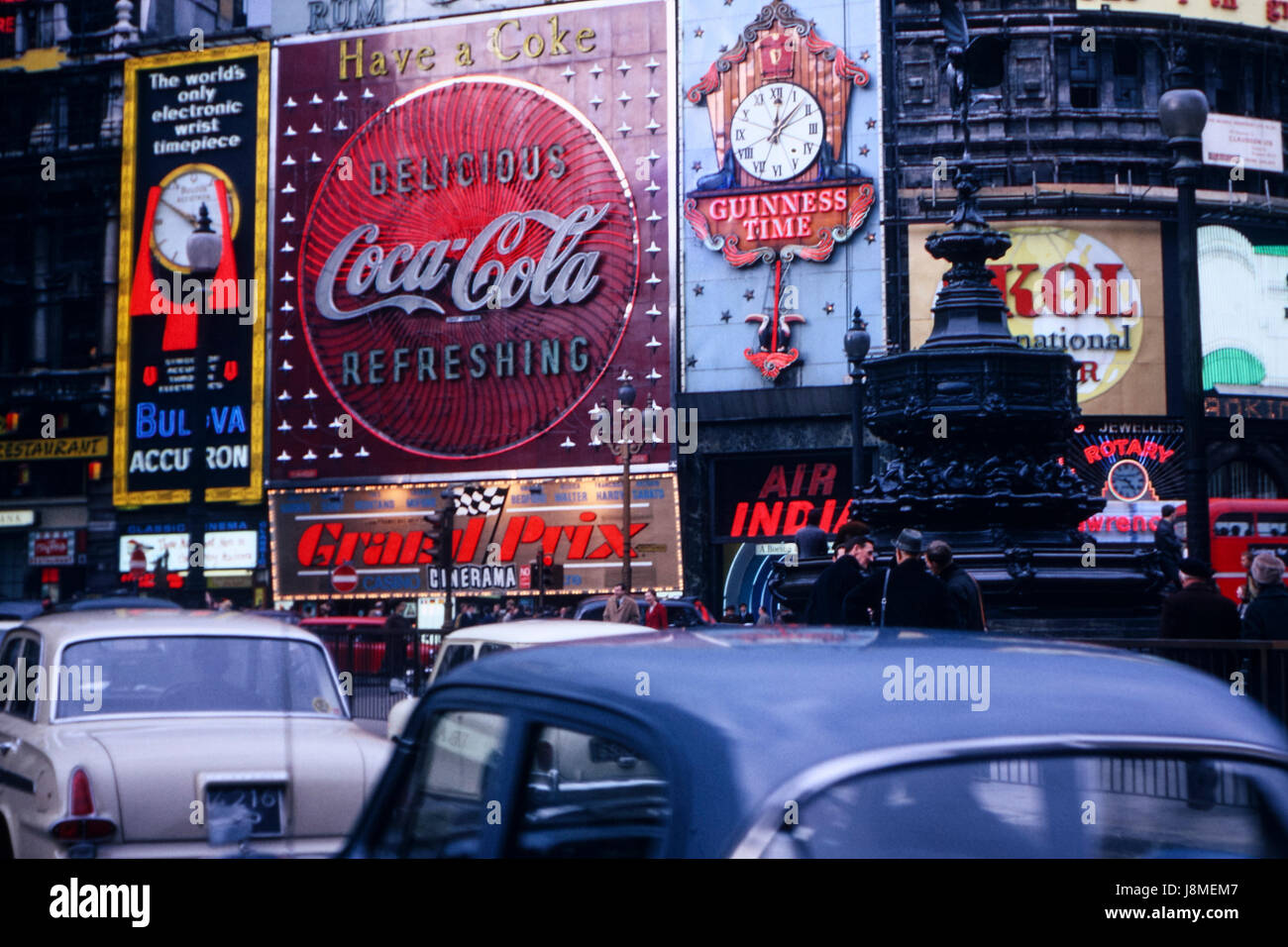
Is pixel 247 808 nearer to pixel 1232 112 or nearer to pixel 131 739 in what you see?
pixel 131 739

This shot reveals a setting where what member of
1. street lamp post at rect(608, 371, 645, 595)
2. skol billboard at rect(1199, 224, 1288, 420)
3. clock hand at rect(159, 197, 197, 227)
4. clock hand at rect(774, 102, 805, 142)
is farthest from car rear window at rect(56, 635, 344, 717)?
clock hand at rect(159, 197, 197, 227)

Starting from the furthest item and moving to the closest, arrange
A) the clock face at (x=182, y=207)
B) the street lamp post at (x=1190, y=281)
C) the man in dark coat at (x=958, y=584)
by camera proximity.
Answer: the clock face at (x=182, y=207) → the street lamp post at (x=1190, y=281) → the man in dark coat at (x=958, y=584)

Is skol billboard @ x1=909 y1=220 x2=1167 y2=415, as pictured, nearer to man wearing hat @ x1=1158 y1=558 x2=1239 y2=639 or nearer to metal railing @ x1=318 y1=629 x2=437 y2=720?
metal railing @ x1=318 y1=629 x2=437 y2=720

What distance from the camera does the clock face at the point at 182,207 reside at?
42188 millimetres

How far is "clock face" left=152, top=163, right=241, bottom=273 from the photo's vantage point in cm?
4219

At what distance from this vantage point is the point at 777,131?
3706 centimetres

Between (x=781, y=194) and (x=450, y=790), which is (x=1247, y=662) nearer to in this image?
(x=450, y=790)

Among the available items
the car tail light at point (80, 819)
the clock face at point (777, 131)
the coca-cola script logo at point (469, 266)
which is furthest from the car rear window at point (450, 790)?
the coca-cola script logo at point (469, 266)

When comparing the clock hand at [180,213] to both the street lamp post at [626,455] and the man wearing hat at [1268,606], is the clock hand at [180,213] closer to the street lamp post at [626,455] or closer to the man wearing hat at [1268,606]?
the street lamp post at [626,455]

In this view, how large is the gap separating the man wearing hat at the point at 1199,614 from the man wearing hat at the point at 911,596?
1.69m

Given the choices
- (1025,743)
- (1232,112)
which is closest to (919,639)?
(1025,743)

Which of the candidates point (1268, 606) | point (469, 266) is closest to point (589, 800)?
point (1268, 606)

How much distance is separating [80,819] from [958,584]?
593 centimetres

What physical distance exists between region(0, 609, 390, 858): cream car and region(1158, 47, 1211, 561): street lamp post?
682cm
